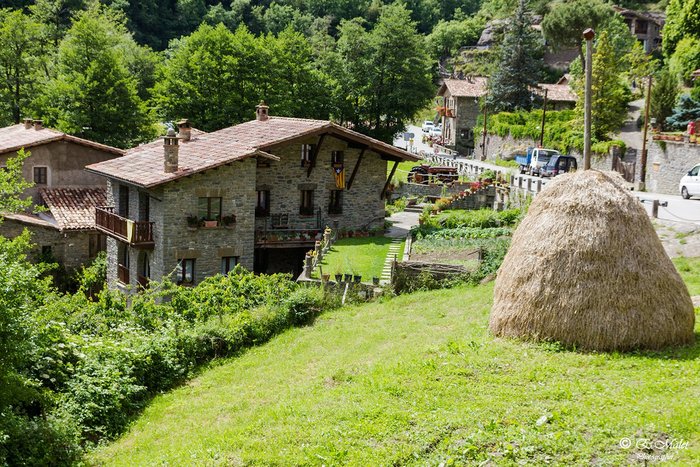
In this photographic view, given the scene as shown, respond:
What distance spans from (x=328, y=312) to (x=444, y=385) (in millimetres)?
10559

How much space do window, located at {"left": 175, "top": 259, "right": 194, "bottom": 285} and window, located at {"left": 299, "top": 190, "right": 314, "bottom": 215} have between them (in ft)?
20.5

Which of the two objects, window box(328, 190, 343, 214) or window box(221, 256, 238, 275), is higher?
window box(328, 190, 343, 214)

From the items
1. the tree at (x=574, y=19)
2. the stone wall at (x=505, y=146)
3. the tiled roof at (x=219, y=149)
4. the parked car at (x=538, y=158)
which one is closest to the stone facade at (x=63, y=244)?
the tiled roof at (x=219, y=149)

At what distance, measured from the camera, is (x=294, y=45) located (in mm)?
62719

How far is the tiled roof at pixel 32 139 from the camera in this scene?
4000 cm

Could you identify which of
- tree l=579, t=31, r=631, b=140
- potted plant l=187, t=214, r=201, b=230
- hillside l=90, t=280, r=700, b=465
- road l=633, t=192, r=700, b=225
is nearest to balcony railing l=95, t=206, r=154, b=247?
potted plant l=187, t=214, r=201, b=230

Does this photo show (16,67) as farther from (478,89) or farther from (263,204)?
(478,89)

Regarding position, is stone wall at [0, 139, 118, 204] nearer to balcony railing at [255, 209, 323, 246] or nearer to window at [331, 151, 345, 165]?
balcony railing at [255, 209, 323, 246]

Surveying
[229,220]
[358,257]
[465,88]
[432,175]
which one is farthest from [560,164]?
[465,88]

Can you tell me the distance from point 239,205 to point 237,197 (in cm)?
33

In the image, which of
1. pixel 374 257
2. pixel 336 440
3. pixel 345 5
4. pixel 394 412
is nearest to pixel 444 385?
pixel 394 412

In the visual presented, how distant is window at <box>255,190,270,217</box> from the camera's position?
35906 mm

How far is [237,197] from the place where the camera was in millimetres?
33469

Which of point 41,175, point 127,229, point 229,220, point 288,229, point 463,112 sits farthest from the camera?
point 463,112
